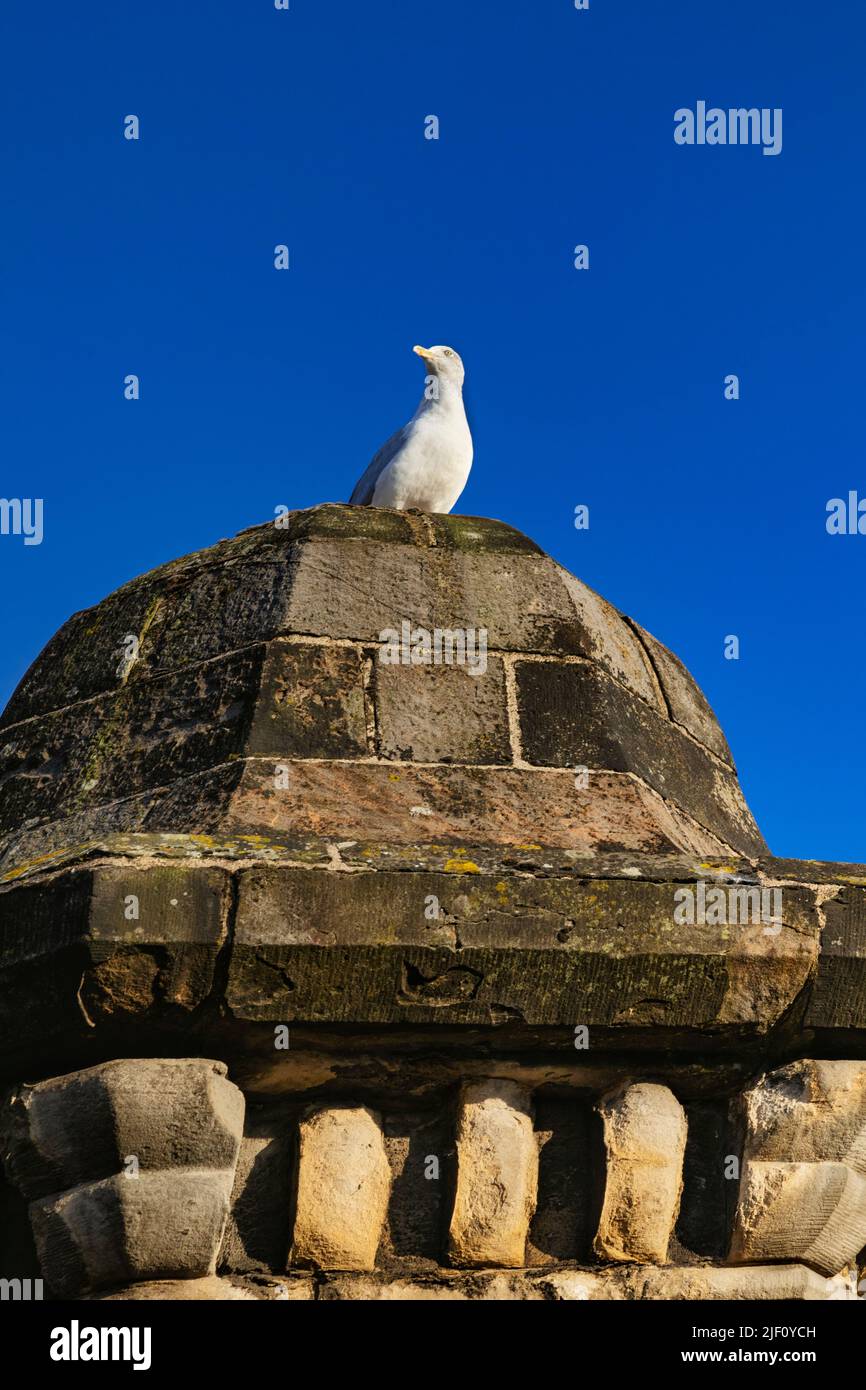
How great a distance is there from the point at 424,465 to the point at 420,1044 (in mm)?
3038

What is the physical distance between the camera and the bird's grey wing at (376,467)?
6.51 meters

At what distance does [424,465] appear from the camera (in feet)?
21.1

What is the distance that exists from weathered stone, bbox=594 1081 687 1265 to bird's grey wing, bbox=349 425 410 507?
3.08m

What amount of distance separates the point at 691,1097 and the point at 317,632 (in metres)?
1.54

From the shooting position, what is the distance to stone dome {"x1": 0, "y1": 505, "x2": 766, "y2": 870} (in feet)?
13.9

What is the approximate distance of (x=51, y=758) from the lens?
4820 mm

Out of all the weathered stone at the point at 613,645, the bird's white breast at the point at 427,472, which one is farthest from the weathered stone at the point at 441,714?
the bird's white breast at the point at 427,472

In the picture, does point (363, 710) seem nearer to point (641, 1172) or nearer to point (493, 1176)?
point (493, 1176)

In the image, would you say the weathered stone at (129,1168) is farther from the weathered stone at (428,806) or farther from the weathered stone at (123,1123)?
the weathered stone at (428,806)

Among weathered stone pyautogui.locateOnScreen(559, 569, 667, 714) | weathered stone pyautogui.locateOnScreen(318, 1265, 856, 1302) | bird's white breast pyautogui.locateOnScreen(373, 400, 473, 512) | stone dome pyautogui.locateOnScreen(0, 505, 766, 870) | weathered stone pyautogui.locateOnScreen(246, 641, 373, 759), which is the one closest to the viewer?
weathered stone pyautogui.locateOnScreen(318, 1265, 856, 1302)

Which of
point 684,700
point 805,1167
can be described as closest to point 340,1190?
point 805,1167

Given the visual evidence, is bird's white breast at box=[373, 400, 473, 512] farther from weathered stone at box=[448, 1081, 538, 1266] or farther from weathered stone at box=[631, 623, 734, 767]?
weathered stone at box=[448, 1081, 538, 1266]

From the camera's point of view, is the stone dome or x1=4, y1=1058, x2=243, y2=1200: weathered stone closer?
x1=4, y1=1058, x2=243, y2=1200: weathered stone

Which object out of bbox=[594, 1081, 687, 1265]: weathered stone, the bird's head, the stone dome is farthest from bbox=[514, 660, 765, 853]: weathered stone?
the bird's head
